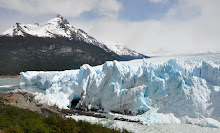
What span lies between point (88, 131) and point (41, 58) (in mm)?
84381

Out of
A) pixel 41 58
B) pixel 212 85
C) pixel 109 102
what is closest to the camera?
pixel 212 85

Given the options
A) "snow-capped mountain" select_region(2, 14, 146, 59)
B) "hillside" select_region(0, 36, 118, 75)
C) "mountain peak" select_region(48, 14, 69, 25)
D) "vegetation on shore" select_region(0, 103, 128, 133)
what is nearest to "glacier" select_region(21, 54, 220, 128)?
"vegetation on shore" select_region(0, 103, 128, 133)

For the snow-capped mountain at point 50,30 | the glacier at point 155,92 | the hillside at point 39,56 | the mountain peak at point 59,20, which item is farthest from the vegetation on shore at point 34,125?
the mountain peak at point 59,20

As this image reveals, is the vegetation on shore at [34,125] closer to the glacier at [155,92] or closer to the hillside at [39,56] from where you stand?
the glacier at [155,92]

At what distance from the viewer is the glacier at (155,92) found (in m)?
17.5

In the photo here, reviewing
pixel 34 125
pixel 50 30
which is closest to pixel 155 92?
pixel 34 125

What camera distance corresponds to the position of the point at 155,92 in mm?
20609

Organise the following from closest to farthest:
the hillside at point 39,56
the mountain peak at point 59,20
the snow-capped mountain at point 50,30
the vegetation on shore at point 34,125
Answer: the vegetation on shore at point 34,125
the hillside at point 39,56
the snow-capped mountain at point 50,30
the mountain peak at point 59,20

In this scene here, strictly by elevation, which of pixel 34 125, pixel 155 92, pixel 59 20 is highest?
pixel 59 20

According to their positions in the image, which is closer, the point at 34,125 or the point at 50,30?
the point at 34,125

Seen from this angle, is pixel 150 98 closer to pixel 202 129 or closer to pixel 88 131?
pixel 202 129

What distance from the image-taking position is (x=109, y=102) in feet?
72.7

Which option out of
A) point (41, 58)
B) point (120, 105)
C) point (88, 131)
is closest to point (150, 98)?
point (120, 105)

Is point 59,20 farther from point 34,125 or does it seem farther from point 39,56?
point 34,125
